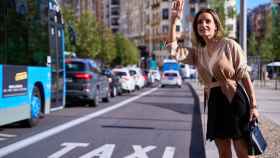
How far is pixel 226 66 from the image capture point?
16.8ft

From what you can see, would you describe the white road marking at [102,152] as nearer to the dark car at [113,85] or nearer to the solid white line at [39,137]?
the solid white line at [39,137]

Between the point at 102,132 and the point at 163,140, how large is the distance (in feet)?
6.07

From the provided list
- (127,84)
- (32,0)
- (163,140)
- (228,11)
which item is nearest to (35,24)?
(32,0)

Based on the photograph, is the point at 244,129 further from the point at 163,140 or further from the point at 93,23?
the point at 93,23

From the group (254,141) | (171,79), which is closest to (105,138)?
(254,141)

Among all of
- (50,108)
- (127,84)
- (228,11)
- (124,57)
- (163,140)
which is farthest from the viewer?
(124,57)

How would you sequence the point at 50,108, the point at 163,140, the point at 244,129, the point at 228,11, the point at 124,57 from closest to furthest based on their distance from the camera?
the point at 244,129 → the point at 163,140 → the point at 50,108 → the point at 228,11 → the point at 124,57

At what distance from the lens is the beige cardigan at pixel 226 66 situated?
5.10 meters

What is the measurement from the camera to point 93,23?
61.1m

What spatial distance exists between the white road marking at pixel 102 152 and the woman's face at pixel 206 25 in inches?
209

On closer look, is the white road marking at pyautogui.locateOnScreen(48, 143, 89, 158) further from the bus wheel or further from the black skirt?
the black skirt

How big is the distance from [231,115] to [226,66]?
1.30 feet

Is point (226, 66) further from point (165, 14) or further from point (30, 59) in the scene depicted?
point (165, 14)

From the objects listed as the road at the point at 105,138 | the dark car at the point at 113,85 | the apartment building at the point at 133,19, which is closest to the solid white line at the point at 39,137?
the road at the point at 105,138
